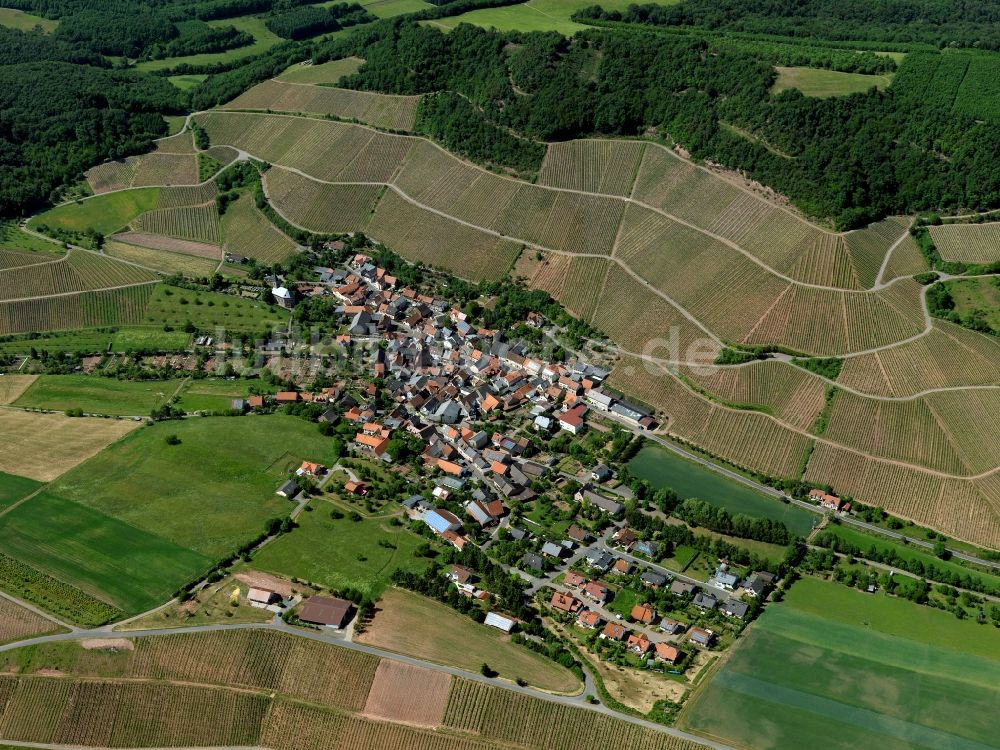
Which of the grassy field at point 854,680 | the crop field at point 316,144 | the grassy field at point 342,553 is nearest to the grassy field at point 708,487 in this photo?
the grassy field at point 854,680

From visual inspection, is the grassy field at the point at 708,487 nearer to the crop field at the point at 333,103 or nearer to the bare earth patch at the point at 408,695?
the bare earth patch at the point at 408,695

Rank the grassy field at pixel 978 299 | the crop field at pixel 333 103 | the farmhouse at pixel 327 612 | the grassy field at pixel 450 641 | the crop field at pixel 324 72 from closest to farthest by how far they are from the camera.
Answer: the grassy field at pixel 450 641 < the farmhouse at pixel 327 612 < the grassy field at pixel 978 299 < the crop field at pixel 333 103 < the crop field at pixel 324 72

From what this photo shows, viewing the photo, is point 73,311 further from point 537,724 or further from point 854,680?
point 854,680

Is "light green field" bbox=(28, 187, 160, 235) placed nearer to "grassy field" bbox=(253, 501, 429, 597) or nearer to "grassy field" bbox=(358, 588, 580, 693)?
"grassy field" bbox=(253, 501, 429, 597)

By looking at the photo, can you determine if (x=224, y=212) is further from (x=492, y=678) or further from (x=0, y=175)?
(x=492, y=678)

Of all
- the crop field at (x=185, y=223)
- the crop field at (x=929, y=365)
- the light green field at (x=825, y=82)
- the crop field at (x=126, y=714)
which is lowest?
the crop field at (x=126, y=714)

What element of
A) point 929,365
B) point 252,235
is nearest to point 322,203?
point 252,235

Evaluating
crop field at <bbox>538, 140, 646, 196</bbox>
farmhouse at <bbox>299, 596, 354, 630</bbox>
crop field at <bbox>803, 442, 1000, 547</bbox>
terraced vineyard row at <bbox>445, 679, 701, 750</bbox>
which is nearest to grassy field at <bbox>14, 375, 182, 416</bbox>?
farmhouse at <bbox>299, 596, 354, 630</bbox>
